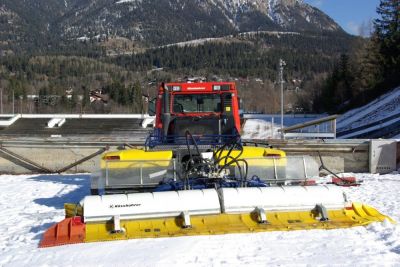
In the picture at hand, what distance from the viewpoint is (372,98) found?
206ft

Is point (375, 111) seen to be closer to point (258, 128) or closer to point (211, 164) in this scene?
point (258, 128)

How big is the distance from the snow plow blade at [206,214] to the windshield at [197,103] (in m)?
4.14

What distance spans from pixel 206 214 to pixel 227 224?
0.32 metres

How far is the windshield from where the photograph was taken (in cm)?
1141

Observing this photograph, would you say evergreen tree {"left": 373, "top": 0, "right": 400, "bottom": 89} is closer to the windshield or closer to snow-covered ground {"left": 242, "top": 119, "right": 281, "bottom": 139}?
snow-covered ground {"left": 242, "top": 119, "right": 281, "bottom": 139}

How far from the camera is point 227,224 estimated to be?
7141mm

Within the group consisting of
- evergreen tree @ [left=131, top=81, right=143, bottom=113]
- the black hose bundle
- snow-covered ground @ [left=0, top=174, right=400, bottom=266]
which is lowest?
snow-covered ground @ [left=0, top=174, right=400, bottom=266]

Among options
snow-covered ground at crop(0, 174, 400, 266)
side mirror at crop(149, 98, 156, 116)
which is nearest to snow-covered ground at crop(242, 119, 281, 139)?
side mirror at crop(149, 98, 156, 116)

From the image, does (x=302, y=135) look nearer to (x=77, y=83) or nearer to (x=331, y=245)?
(x=331, y=245)

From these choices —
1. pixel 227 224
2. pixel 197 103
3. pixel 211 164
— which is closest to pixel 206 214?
pixel 227 224

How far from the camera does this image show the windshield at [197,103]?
1141 centimetres

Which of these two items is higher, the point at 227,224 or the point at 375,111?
the point at 375,111

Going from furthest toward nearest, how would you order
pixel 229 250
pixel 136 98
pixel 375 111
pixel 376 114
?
pixel 136 98, pixel 375 111, pixel 376 114, pixel 229 250

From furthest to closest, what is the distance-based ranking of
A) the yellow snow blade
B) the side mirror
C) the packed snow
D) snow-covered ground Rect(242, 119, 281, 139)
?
snow-covered ground Rect(242, 119, 281, 139) → the packed snow → the side mirror → the yellow snow blade
